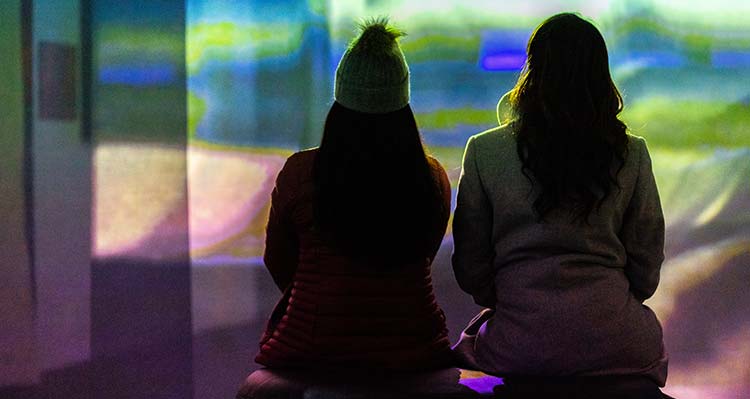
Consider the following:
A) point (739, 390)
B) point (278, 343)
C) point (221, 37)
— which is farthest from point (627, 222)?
point (221, 37)

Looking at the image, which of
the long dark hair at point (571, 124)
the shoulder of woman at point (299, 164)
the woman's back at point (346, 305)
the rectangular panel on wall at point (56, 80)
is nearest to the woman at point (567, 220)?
the long dark hair at point (571, 124)

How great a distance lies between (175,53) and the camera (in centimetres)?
276

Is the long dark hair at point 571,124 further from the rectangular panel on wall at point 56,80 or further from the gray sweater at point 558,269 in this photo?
the rectangular panel on wall at point 56,80

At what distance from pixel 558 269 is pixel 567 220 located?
0.10 metres

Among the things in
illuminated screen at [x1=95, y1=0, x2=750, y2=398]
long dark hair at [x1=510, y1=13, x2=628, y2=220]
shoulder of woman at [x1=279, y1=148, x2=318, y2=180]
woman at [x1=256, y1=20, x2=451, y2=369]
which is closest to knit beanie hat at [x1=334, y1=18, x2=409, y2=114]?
woman at [x1=256, y1=20, x2=451, y2=369]

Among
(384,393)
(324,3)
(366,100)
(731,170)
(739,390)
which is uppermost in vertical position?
(324,3)

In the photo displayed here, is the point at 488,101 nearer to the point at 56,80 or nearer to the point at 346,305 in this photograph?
the point at 346,305

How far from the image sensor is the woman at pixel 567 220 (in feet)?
5.95

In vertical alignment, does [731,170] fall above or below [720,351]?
above

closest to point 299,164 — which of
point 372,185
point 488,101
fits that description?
point 372,185

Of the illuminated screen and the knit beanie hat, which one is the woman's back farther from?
the illuminated screen

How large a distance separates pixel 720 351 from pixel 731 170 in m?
0.56

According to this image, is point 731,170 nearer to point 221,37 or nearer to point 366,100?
point 366,100

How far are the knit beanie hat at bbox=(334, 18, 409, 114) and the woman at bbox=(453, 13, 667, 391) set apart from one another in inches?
8.8
